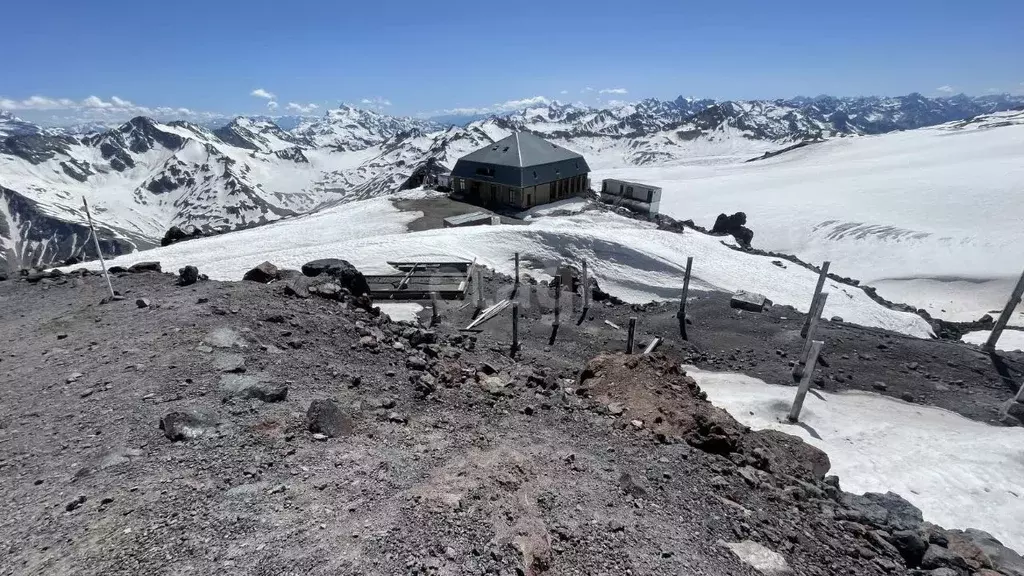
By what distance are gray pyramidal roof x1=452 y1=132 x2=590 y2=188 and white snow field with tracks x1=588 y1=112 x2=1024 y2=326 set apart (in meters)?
29.7

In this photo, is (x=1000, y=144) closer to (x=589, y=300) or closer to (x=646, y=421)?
(x=589, y=300)

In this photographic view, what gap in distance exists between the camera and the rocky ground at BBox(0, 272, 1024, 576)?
20.9 ft

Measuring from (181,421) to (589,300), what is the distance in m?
19.8

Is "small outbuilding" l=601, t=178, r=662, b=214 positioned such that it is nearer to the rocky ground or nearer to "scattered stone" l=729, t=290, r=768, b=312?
"scattered stone" l=729, t=290, r=768, b=312

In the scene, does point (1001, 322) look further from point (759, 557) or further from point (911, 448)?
point (759, 557)

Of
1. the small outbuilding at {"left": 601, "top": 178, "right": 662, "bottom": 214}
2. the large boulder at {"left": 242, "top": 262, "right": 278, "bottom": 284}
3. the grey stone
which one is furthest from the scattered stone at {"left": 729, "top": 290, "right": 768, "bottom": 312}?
the grey stone

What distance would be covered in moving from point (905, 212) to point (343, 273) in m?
70.2

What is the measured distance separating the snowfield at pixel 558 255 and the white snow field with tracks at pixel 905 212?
559 inches

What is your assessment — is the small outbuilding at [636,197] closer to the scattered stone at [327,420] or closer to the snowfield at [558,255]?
the snowfield at [558,255]

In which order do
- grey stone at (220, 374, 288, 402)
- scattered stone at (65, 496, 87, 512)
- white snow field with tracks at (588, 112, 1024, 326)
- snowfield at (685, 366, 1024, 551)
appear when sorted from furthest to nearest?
white snow field with tracks at (588, 112, 1024, 326), snowfield at (685, 366, 1024, 551), grey stone at (220, 374, 288, 402), scattered stone at (65, 496, 87, 512)

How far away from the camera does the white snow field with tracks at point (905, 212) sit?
43.0 metres

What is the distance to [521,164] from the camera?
4500cm

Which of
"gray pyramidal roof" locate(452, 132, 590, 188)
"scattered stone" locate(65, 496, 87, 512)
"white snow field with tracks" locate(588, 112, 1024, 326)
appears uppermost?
"gray pyramidal roof" locate(452, 132, 590, 188)

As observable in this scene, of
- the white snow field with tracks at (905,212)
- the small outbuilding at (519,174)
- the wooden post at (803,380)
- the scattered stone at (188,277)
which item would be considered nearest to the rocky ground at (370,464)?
Result: the scattered stone at (188,277)
